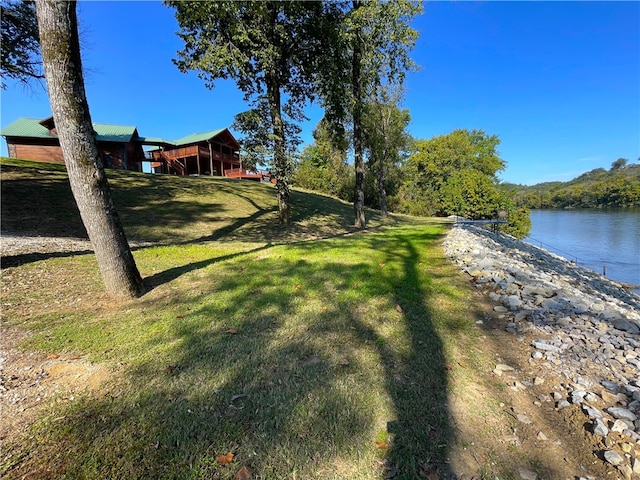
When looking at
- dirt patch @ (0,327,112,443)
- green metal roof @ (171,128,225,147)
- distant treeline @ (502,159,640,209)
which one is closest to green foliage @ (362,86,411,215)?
green metal roof @ (171,128,225,147)

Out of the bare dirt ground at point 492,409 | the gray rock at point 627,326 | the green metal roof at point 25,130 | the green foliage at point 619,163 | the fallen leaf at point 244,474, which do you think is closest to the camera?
the fallen leaf at point 244,474

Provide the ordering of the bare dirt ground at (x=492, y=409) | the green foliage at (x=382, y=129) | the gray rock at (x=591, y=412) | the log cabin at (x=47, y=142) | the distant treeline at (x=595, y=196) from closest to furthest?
the bare dirt ground at (x=492, y=409) → the gray rock at (x=591, y=412) → the green foliage at (x=382, y=129) → the log cabin at (x=47, y=142) → the distant treeline at (x=595, y=196)

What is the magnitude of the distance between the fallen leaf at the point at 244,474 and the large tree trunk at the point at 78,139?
10.3ft

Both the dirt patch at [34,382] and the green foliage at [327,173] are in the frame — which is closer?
the dirt patch at [34,382]

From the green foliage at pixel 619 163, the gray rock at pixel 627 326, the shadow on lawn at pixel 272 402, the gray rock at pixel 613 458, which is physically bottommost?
the shadow on lawn at pixel 272 402

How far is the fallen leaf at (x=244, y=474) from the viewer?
1.69 meters

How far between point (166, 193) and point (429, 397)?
14.2 meters

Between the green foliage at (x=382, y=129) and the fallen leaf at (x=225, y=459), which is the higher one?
the green foliage at (x=382, y=129)

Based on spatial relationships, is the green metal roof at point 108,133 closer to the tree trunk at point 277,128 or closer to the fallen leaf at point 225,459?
the tree trunk at point 277,128

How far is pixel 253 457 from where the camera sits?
5.94ft

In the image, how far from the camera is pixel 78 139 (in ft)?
11.5

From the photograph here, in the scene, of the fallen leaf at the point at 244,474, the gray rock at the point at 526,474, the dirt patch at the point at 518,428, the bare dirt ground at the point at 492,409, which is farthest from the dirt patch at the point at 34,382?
the gray rock at the point at 526,474

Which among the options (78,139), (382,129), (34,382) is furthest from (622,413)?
(382,129)

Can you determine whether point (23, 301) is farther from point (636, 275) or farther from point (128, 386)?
point (636, 275)
